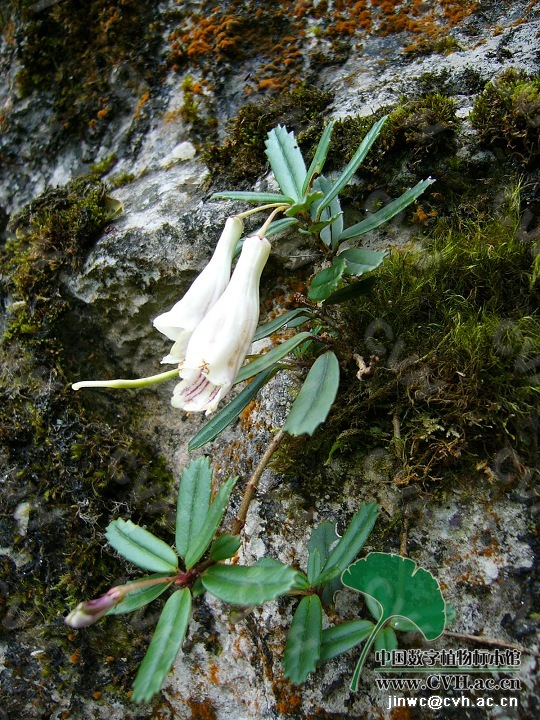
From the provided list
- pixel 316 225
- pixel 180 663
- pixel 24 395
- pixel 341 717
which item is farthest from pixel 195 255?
pixel 341 717

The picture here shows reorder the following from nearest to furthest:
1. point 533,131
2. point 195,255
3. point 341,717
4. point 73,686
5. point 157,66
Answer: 1. point 341,717
2. point 533,131
3. point 73,686
4. point 195,255
5. point 157,66

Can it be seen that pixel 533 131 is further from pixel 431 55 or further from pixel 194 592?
pixel 194 592

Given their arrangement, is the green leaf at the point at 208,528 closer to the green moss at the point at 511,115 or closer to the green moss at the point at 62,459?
the green moss at the point at 62,459

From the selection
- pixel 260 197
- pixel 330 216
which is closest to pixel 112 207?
pixel 260 197

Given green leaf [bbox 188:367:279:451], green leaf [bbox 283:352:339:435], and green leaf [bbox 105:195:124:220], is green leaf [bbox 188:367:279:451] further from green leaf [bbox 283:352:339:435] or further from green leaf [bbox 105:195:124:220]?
green leaf [bbox 105:195:124:220]

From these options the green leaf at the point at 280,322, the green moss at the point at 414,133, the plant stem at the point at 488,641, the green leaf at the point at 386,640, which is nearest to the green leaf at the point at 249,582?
the green leaf at the point at 386,640

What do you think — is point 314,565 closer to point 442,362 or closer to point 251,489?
point 251,489
